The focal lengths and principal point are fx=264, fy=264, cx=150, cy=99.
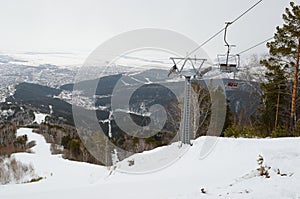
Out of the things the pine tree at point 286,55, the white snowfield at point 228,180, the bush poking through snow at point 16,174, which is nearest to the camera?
the white snowfield at point 228,180

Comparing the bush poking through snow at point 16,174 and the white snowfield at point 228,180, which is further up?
the white snowfield at point 228,180

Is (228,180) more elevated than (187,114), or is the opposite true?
(187,114)

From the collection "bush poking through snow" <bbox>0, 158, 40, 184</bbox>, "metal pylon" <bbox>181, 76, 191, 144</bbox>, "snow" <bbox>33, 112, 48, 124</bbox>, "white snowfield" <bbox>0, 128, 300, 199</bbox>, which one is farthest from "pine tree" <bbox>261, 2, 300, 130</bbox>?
"snow" <bbox>33, 112, 48, 124</bbox>

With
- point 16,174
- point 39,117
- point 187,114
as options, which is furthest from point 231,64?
point 39,117

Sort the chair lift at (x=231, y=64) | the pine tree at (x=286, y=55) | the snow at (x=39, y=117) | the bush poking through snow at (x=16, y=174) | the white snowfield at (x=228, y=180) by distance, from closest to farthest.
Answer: the white snowfield at (x=228, y=180) → the chair lift at (x=231, y=64) → the pine tree at (x=286, y=55) → the bush poking through snow at (x=16, y=174) → the snow at (x=39, y=117)

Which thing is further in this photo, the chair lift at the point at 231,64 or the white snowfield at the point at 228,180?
the chair lift at the point at 231,64

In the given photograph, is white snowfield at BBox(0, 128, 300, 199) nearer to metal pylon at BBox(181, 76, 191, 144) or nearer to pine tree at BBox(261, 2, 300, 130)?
metal pylon at BBox(181, 76, 191, 144)

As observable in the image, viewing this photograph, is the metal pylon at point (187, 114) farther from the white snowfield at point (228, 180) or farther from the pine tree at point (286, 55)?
the pine tree at point (286, 55)

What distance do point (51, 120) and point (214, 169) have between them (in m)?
92.1

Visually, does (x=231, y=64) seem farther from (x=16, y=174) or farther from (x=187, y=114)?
(x=16, y=174)

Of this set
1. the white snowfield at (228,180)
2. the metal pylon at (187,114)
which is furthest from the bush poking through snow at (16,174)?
the white snowfield at (228,180)

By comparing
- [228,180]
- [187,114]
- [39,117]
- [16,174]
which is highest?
[187,114]

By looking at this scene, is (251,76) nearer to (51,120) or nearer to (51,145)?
(51,145)

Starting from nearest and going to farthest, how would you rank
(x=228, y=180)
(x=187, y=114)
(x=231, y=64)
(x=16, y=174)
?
(x=228, y=180), (x=231, y=64), (x=187, y=114), (x=16, y=174)
